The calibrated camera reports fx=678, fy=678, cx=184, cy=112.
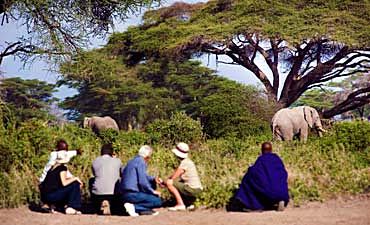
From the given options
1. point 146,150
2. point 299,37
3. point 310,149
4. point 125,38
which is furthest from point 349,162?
point 125,38

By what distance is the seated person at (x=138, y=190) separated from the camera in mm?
10125

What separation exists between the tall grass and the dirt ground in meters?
0.43

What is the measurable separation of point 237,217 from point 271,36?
1925cm

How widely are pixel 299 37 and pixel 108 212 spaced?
1869 cm

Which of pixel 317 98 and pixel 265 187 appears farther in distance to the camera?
pixel 317 98

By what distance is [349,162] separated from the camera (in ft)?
42.4

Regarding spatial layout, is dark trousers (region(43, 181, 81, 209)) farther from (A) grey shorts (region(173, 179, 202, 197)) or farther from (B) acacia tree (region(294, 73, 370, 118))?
(B) acacia tree (region(294, 73, 370, 118))

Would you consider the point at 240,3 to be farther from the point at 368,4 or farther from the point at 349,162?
the point at 349,162

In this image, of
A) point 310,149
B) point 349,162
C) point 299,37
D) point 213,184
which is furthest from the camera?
point 299,37

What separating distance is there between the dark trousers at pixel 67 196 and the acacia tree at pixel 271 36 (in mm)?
18608

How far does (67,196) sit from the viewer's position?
10578 mm

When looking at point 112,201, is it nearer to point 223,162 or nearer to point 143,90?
point 223,162

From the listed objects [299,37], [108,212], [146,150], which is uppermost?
[299,37]

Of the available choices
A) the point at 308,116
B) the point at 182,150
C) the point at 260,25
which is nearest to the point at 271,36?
the point at 260,25
